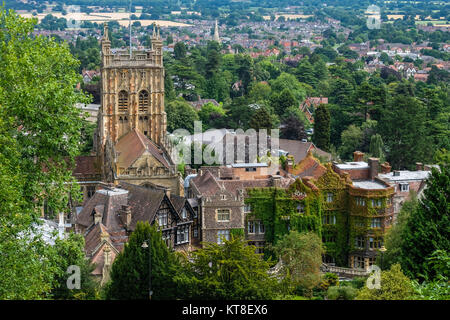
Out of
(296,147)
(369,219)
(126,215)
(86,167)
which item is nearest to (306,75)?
(296,147)

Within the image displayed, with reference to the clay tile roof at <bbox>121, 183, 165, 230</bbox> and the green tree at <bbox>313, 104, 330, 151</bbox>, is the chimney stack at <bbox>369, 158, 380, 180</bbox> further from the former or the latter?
the green tree at <bbox>313, 104, 330, 151</bbox>

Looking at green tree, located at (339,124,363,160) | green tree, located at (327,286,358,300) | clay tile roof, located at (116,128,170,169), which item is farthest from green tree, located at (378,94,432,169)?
green tree, located at (327,286,358,300)

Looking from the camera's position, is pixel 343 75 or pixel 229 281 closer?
pixel 229 281

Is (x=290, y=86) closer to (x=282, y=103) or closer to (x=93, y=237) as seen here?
(x=282, y=103)

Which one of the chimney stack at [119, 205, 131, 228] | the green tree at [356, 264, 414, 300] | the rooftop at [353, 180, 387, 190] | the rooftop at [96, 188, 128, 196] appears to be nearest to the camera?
the green tree at [356, 264, 414, 300]
